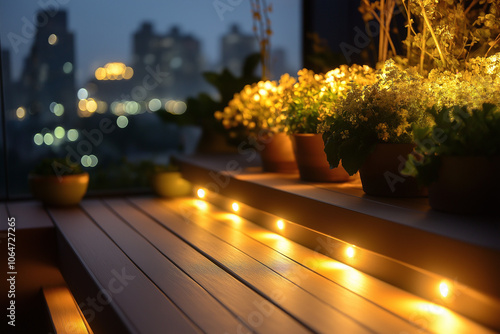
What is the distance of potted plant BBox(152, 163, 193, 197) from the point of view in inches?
166

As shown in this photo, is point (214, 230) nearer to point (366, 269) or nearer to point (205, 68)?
point (366, 269)

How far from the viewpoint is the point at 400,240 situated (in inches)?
75.3

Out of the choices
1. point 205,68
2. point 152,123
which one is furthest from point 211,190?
point 205,68

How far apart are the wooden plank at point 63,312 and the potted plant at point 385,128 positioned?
145cm

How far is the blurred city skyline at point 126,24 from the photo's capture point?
164 inches

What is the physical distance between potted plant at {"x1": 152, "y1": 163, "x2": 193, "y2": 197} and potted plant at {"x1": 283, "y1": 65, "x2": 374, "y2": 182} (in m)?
1.33

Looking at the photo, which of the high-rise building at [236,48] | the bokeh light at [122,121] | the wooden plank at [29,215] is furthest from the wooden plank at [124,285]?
the high-rise building at [236,48]

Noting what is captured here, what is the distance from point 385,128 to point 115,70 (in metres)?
2.88

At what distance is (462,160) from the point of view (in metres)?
1.94

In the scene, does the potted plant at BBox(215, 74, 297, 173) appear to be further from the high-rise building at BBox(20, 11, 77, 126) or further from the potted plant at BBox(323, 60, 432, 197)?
the high-rise building at BBox(20, 11, 77, 126)

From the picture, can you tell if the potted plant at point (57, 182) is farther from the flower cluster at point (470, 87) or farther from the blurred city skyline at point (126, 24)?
the flower cluster at point (470, 87)

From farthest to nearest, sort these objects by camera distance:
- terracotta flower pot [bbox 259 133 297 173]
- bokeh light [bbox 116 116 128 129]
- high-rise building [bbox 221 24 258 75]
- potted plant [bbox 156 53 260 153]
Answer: high-rise building [bbox 221 24 258 75]
potted plant [bbox 156 53 260 153]
bokeh light [bbox 116 116 128 129]
terracotta flower pot [bbox 259 133 297 173]

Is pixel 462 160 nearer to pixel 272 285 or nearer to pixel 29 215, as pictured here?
pixel 272 285

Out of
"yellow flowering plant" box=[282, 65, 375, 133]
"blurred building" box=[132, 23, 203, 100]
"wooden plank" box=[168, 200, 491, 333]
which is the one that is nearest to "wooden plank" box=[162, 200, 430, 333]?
"wooden plank" box=[168, 200, 491, 333]
